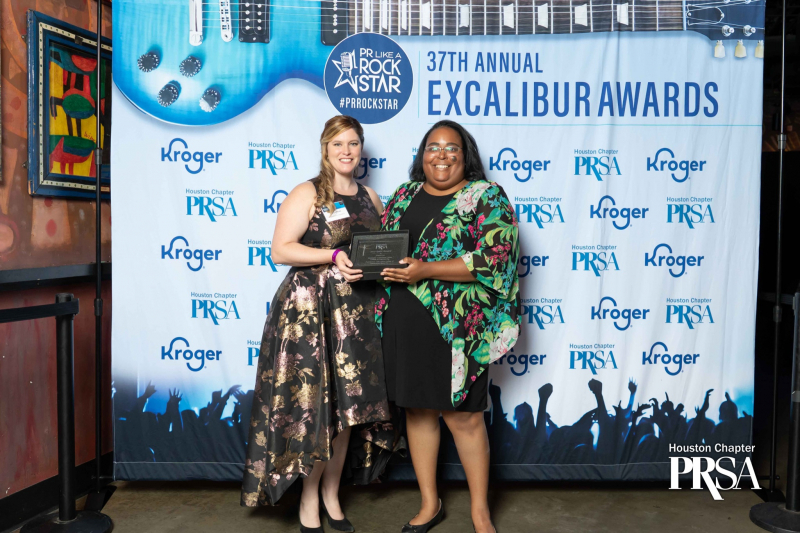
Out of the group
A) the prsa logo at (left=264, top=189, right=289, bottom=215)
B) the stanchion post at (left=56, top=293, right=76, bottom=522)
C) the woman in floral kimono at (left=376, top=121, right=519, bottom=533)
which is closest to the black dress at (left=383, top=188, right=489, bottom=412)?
the woman in floral kimono at (left=376, top=121, right=519, bottom=533)

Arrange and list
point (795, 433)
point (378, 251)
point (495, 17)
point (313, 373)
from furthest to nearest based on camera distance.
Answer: point (495, 17) → point (795, 433) → point (313, 373) → point (378, 251)

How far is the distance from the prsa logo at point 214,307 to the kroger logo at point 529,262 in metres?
1.39

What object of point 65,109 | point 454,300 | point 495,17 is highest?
point 495,17

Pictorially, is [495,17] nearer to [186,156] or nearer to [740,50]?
[740,50]

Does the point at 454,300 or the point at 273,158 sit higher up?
the point at 273,158

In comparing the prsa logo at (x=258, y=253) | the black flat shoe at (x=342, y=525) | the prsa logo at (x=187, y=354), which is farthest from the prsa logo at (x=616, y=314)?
the prsa logo at (x=187, y=354)

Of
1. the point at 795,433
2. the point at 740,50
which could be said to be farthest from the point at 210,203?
the point at 795,433

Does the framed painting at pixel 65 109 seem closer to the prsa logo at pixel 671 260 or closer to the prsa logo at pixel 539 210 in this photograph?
the prsa logo at pixel 539 210

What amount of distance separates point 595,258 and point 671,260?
0.36 metres

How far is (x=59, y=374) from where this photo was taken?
8.00 ft

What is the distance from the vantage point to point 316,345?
236 centimetres

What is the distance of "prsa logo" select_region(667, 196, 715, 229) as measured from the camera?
113 inches

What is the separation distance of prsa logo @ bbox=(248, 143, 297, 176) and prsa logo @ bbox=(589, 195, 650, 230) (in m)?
1.45

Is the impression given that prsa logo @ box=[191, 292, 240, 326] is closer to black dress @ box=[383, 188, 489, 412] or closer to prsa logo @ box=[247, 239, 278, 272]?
prsa logo @ box=[247, 239, 278, 272]
